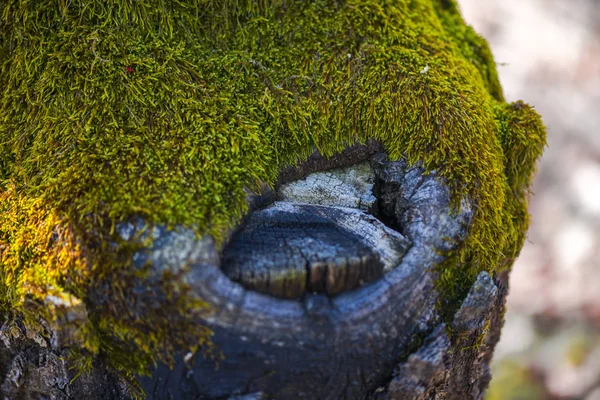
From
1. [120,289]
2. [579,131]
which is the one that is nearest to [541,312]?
[579,131]

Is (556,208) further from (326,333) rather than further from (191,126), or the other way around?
(191,126)

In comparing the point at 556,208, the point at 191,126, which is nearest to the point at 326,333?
the point at 191,126

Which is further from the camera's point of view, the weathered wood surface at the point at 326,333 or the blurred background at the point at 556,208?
the blurred background at the point at 556,208

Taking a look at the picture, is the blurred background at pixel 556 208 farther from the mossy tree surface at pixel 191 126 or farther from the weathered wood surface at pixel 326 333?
the weathered wood surface at pixel 326 333

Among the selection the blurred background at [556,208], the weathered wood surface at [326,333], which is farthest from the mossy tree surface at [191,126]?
the blurred background at [556,208]

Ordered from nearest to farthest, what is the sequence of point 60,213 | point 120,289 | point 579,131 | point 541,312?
point 120,289
point 60,213
point 541,312
point 579,131

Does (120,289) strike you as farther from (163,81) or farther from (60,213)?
(163,81)
